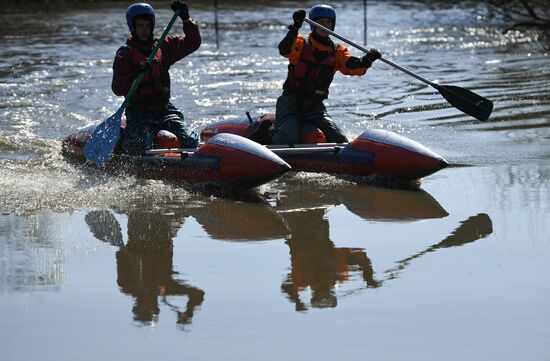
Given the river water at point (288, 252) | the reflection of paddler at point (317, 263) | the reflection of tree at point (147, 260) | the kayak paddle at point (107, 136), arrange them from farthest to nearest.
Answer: the kayak paddle at point (107, 136) → the reflection of paddler at point (317, 263) → the reflection of tree at point (147, 260) → the river water at point (288, 252)

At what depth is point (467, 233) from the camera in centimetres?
698

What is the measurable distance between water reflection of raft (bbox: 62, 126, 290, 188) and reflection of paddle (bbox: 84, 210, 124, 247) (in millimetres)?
1001

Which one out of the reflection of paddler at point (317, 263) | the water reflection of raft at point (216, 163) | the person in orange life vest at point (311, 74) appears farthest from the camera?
the person in orange life vest at point (311, 74)

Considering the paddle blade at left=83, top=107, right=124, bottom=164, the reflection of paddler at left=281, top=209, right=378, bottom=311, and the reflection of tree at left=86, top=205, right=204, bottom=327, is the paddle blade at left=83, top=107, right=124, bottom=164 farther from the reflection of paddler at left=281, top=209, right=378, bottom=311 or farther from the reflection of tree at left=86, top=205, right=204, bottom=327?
the reflection of paddler at left=281, top=209, right=378, bottom=311

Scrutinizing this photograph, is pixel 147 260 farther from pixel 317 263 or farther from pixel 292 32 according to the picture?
pixel 292 32

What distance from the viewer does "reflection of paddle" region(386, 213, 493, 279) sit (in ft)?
21.5

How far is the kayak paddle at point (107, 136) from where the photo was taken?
28.8 ft

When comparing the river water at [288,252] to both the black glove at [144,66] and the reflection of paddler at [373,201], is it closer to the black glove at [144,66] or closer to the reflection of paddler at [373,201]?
the reflection of paddler at [373,201]

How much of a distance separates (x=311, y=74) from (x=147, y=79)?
4.31ft

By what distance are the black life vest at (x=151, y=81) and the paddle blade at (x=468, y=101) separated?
2236mm

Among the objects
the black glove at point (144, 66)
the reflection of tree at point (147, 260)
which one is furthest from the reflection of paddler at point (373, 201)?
the black glove at point (144, 66)

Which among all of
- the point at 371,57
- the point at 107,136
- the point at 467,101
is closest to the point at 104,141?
the point at 107,136

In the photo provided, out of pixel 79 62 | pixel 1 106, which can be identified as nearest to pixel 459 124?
pixel 1 106

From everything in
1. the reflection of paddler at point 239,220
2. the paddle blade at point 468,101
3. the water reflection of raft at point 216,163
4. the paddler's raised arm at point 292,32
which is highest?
the paddler's raised arm at point 292,32
